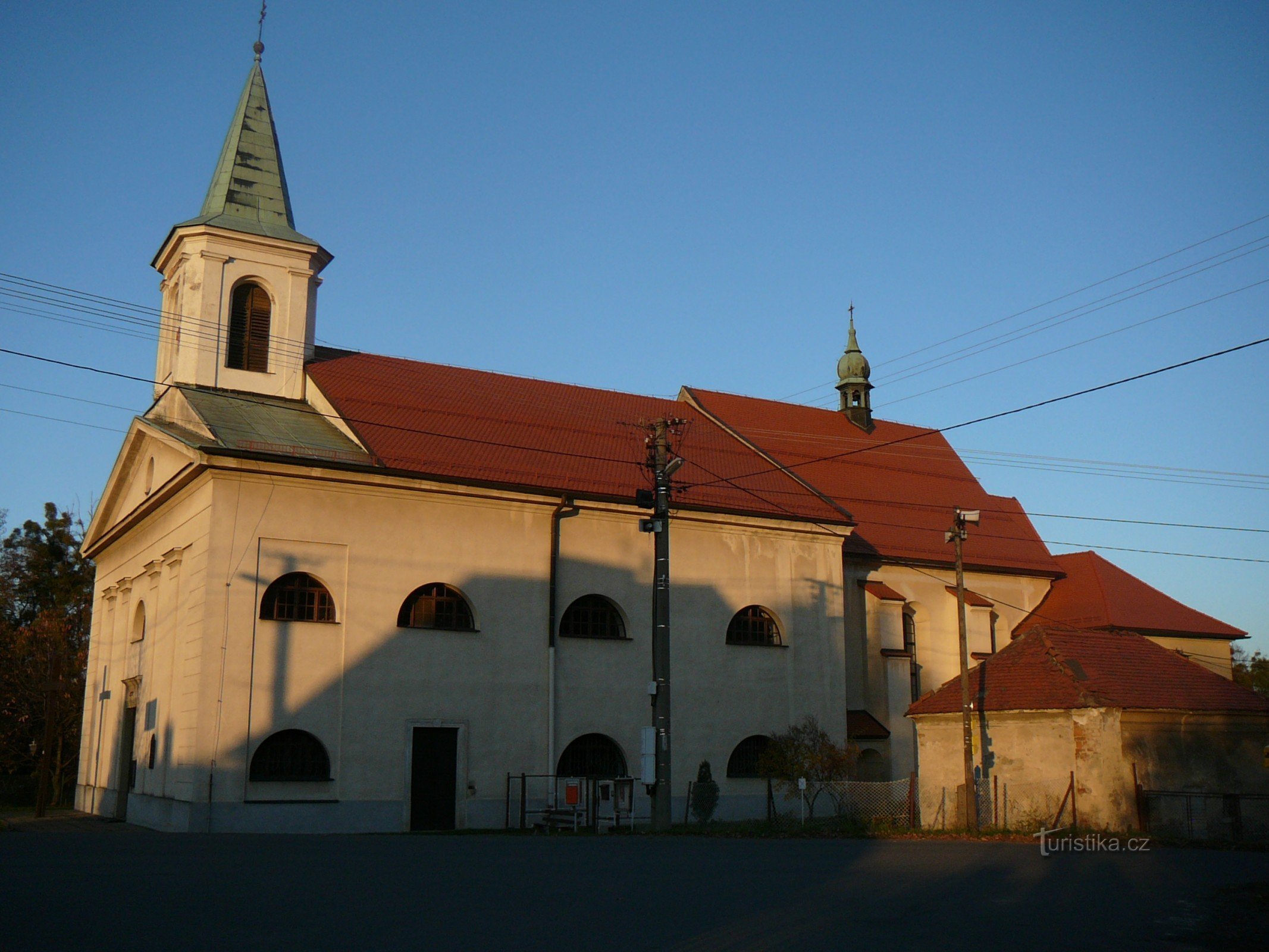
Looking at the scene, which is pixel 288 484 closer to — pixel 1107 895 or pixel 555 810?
pixel 555 810

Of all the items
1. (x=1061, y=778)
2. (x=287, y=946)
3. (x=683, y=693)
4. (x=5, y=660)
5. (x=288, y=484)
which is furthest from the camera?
(x=5, y=660)

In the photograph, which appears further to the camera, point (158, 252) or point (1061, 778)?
point (158, 252)

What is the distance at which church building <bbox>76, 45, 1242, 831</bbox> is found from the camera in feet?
83.5

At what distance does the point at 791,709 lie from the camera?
1267 inches

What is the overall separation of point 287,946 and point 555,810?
691 inches

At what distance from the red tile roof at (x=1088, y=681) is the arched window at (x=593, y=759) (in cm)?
728

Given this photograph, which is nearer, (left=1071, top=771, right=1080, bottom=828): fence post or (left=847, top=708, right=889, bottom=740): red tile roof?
(left=1071, top=771, right=1080, bottom=828): fence post

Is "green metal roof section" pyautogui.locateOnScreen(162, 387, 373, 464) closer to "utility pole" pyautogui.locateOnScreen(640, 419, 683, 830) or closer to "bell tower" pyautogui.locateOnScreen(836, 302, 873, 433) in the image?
"utility pole" pyautogui.locateOnScreen(640, 419, 683, 830)

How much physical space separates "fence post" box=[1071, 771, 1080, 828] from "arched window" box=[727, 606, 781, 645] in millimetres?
10236

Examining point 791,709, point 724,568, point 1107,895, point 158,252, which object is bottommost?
point 1107,895

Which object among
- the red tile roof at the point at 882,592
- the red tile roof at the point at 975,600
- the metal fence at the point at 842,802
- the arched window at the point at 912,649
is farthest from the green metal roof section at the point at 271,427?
the red tile roof at the point at 975,600

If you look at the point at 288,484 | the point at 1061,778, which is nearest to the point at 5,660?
the point at 288,484

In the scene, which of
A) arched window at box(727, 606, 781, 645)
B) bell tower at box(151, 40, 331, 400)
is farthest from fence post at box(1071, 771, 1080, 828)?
bell tower at box(151, 40, 331, 400)

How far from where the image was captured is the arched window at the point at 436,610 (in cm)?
2725
